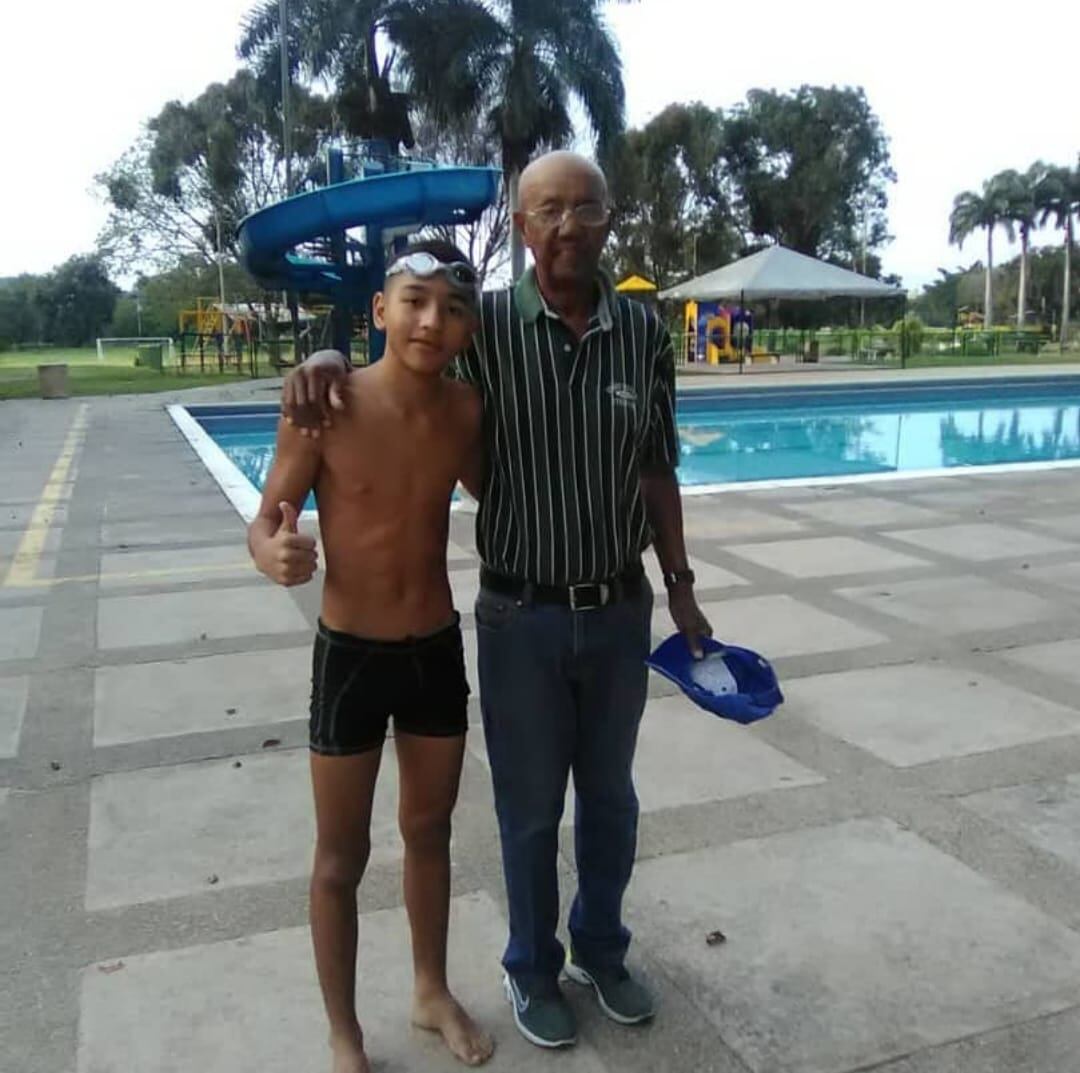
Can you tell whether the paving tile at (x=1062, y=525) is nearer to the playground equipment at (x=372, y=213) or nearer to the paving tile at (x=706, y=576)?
the paving tile at (x=706, y=576)

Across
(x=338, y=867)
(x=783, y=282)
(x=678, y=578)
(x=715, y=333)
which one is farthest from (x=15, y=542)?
(x=715, y=333)

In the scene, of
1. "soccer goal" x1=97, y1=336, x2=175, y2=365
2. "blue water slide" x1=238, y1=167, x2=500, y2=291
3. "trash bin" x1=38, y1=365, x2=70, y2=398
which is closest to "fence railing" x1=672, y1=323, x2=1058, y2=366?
"trash bin" x1=38, y1=365, x2=70, y2=398

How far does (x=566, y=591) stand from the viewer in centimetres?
224

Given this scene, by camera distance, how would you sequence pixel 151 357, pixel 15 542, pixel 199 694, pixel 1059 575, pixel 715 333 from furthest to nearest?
pixel 151 357 < pixel 715 333 < pixel 15 542 < pixel 1059 575 < pixel 199 694

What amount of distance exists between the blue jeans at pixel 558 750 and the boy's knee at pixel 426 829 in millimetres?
132

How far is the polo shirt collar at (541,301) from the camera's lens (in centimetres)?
220

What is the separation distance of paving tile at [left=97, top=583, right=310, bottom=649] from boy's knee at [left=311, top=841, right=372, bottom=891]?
3319 millimetres

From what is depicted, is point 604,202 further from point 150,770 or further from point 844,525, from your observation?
point 844,525

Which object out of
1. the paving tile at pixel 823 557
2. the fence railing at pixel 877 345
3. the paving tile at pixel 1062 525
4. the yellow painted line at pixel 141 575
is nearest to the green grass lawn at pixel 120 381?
the fence railing at pixel 877 345

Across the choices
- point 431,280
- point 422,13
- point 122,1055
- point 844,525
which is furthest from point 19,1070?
point 422,13

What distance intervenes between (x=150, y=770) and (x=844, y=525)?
5.51m

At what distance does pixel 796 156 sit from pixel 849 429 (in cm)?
2992

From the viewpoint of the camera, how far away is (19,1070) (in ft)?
7.39

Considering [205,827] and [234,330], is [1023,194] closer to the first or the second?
[234,330]
